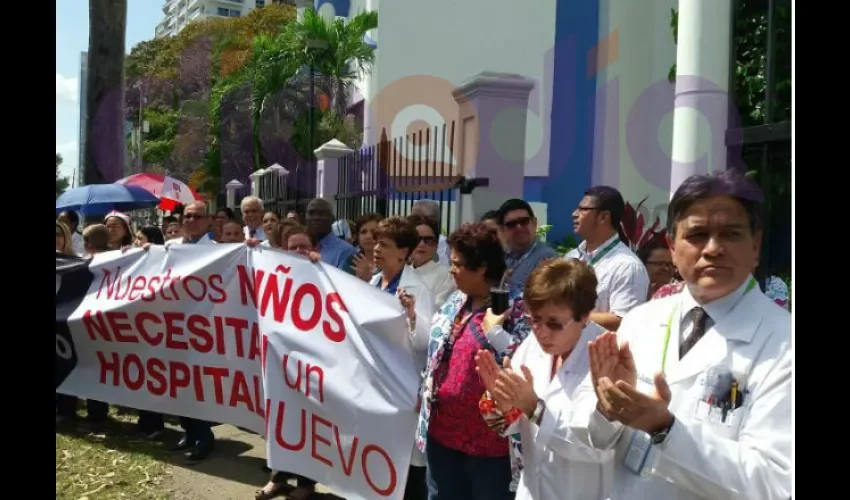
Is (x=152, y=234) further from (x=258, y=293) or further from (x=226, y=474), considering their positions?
(x=258, y=293)

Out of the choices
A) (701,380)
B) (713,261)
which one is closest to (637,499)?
(701,380)

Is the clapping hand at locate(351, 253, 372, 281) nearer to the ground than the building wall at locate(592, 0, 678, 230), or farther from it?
nearer to the ground

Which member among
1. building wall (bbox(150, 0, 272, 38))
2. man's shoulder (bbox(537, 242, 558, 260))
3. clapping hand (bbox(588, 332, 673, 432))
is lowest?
clapping hand (bbox(588, 332, 673, 432))

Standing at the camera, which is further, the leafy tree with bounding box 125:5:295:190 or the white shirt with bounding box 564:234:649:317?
the leafy tree with bounding box 125:5:295:190

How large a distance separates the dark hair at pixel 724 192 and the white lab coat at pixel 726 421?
20 centimetres

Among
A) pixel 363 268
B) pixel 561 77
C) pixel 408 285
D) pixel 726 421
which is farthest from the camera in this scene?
pixel 561 77

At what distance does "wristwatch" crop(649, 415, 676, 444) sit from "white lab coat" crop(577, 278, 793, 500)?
1cm

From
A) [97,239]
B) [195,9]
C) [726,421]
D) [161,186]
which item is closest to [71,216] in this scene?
[161,186]

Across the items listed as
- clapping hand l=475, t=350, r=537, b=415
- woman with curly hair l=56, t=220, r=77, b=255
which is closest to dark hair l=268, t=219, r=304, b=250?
woman with curly hair l=56, t=220, r=77, b=255

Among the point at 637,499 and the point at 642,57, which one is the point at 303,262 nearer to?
the point at 637,499

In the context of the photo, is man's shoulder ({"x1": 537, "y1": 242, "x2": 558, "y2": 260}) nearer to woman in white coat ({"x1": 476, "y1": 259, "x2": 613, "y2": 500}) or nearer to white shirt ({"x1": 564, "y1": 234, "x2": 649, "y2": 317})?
white shirt ({"x1": 564, "y1": 234, "x2": 649, "y2": 317})

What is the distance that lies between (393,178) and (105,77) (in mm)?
4701

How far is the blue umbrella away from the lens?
32.4ft

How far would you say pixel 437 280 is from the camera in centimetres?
390
